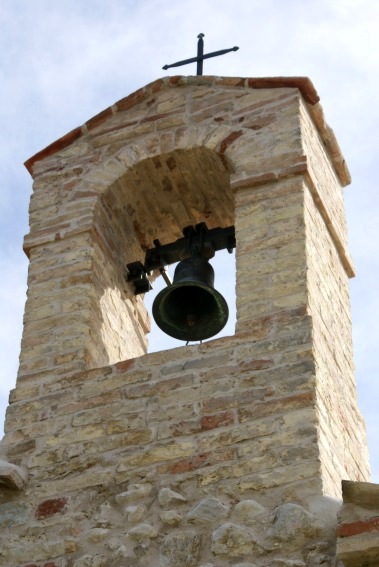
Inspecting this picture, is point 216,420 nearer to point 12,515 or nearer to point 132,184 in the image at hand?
point 12,515

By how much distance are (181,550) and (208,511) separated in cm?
22

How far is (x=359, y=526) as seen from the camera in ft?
19.1

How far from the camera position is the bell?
7.97 metres

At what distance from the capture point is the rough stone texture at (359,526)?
5.73 m

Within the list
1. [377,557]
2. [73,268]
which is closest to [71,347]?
[73,268]

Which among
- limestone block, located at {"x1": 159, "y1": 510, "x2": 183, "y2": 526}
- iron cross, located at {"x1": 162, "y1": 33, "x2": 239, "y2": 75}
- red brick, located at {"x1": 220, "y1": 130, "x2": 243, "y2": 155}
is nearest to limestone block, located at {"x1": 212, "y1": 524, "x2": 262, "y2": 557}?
limestone block, located at {"x1": 159, "y1": 510, "x2": 183, "y2": 526}

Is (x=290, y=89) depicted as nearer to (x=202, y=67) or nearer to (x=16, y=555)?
(x=202, y=67)

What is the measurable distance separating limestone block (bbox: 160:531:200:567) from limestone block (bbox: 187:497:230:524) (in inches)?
3.1

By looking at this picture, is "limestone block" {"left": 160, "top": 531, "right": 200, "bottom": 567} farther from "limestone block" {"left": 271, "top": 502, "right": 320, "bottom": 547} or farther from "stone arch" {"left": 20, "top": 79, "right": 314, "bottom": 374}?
"stone arch" {"left": 20, "top": 79, "right": 314, "bottom": 374}

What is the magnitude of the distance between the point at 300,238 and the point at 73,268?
1.25m

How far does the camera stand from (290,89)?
333 inches

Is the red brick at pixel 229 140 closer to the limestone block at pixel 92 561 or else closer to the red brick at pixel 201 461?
the red brick at pixel 201 461

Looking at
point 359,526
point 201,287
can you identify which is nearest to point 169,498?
point 359,526

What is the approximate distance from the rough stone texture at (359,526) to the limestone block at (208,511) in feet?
2.09
